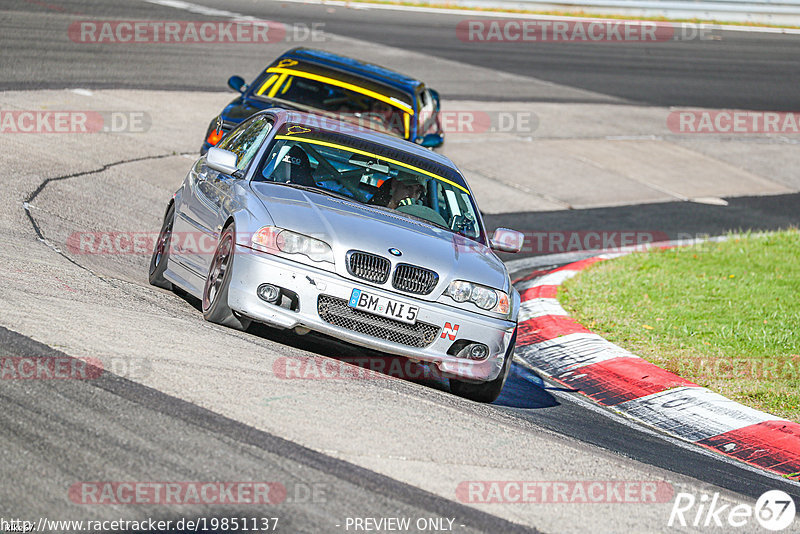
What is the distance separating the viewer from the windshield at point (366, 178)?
7.96 metres

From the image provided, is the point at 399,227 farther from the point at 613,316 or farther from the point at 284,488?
the point at 613,316

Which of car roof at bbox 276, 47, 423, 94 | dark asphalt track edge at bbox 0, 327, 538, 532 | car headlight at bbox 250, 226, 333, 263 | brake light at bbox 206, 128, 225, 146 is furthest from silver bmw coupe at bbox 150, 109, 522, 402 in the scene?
car roof at bbox 276, 47, 423, 94

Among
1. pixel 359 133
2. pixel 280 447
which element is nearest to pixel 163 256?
pixel 359 133

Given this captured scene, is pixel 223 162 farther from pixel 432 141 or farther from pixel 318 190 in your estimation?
pixel 432 141

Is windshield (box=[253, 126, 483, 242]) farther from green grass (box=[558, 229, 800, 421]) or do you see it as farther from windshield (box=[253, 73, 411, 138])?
windshield (box=[253, 73, 411, 138])

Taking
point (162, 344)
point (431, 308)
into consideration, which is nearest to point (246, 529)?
point (162, 344)

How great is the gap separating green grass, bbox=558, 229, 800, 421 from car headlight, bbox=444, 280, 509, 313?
245 centimetres

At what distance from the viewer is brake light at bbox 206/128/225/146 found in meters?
12.0

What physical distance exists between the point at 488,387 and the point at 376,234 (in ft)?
4.21

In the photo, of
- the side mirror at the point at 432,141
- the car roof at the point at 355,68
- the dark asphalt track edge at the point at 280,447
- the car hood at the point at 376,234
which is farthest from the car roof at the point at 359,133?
the car roof at the point at 355,68

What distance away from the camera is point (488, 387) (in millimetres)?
7383

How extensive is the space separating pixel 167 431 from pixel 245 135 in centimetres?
431

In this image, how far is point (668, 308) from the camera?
436 inches

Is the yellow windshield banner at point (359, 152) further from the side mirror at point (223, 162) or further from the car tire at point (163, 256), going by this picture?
the car tire at point (163, 256)
